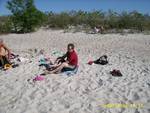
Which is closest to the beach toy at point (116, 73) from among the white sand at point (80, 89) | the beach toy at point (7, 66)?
the white sand at point (80, 89)

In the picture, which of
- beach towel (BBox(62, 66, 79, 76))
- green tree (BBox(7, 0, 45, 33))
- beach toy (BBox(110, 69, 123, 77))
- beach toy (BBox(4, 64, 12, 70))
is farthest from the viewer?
green tree (BBox(7, 0, 45, 33))

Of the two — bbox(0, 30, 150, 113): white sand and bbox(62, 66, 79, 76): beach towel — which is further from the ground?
bbox(62, 66, 79, 76): beach towel

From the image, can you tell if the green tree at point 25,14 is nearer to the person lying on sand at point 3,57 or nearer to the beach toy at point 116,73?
the person lying on sand at point 3,57

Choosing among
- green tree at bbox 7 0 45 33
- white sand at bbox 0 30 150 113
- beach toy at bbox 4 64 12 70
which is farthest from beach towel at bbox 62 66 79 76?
green tree at bbox 7 0 45 33

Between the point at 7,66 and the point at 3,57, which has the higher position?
the point at 3,57

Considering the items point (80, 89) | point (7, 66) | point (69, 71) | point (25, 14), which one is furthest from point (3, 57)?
point (25, 14)

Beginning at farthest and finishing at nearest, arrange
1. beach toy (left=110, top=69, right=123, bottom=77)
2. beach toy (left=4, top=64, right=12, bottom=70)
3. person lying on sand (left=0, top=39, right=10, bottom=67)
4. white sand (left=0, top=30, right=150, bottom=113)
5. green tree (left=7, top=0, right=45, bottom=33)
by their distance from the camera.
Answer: green tree (left=7, top=0, right=45, bottom=33) → person lying on sand (left=0, top=39, right=10, bottom=67) → beach toy (left=4, top=64, right=12, bottom=70) → beach toy (left=110, top=69, right=123, bottom=77) → white sand (left=0, top=30, right=150, bottom=113)

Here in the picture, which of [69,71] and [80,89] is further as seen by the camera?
[69,71]

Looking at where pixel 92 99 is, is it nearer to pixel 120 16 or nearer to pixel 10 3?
pixel 10 3

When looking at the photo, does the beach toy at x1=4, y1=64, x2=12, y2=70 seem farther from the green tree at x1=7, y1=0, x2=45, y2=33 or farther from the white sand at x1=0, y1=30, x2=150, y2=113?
the green tree at x1=7, y1=0, x2=45, y2=33

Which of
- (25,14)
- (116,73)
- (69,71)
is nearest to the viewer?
(116,73)

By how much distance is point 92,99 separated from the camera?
21.8 ft

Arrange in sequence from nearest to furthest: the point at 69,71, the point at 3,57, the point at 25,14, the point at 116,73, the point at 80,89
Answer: the point at 80,89 → the point at 116,73 → the point at 69,71 → the point at 3,57 → the point at 25,14

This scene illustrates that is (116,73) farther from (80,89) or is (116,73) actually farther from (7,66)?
(7,66)
